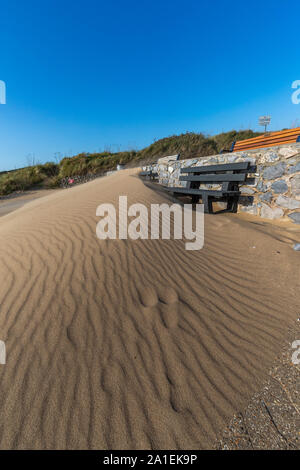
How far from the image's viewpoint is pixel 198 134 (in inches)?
642

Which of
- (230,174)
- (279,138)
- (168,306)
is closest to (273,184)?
(230,174)

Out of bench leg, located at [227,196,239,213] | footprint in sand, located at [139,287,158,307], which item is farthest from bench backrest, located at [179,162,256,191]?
footprint in sand, located at [139,287,158,307]

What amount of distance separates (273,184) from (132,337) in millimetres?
4514

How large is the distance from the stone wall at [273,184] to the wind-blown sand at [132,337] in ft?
5.40

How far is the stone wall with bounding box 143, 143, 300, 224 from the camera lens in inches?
158

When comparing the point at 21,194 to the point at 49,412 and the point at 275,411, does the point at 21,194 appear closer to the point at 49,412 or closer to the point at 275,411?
the point at 49,412

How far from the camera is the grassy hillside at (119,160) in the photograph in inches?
563

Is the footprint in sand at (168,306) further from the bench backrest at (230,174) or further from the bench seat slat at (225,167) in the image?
the bench seat slat at (225,167)

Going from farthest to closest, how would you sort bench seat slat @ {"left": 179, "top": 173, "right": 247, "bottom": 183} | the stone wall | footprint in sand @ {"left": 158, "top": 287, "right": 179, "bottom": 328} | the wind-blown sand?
bench seat slat @ {"left": 179, "top": 173, "right": 247, "bottom": 183} < the stone wall < footprint in sand @ {"left": 158, "top": 287, "right": 179, "bottom": 328} < the wind-blown sand

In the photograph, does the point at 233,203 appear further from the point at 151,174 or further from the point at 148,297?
the point at 151,174

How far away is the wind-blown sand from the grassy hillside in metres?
11.9

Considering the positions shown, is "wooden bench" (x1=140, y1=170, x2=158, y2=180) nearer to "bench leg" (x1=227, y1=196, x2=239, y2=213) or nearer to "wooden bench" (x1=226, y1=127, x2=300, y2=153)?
"wooden bench" (x1=226, y1=127, x2=300, y2=153)

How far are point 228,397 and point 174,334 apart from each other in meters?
0.58

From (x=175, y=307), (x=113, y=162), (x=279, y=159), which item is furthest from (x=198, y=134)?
(x=175, y=307)
